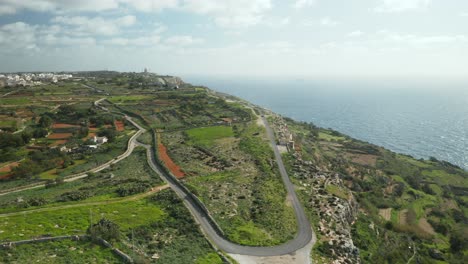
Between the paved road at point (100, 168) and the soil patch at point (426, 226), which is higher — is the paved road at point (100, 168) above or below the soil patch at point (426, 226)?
above

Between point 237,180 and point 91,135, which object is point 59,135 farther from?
point 237,180

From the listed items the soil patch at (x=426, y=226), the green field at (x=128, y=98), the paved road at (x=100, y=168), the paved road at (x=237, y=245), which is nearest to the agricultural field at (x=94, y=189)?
the paved road at (x=100, y=168)

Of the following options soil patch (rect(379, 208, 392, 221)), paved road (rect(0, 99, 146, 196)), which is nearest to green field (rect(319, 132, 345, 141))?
soil patch (rect(379, 208, 392, 221))

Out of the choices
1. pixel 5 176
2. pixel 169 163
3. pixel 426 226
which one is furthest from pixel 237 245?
pixel 5 176

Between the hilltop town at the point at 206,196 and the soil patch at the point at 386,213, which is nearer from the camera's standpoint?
the hilltop town at the point at 206,196

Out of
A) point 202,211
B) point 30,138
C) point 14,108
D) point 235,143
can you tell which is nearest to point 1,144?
point 30,138

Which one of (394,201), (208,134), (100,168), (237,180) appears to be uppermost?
(208,134)

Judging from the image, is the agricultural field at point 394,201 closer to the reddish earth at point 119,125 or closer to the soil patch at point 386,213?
the soil patch at point 386,213

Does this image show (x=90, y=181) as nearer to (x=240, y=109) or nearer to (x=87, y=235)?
(x=87, y=235)
